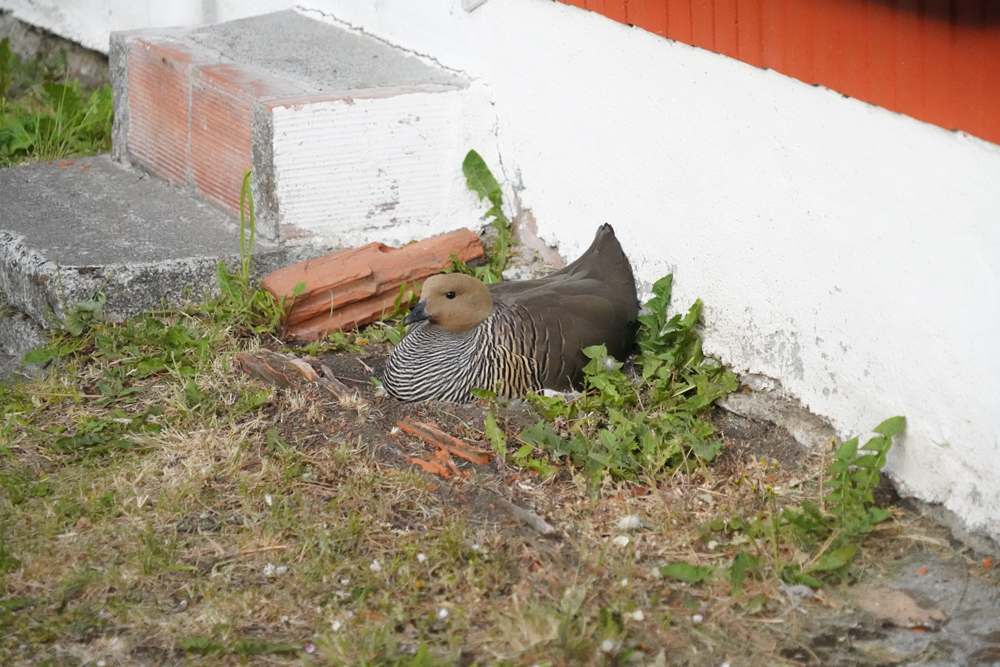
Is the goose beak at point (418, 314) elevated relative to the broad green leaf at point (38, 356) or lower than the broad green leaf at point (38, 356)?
elevated

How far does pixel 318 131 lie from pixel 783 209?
2.18 meters

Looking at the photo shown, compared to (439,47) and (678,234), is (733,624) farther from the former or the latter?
(439,47)

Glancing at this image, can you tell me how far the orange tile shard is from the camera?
460 cm

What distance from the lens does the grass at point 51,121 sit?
249 inches

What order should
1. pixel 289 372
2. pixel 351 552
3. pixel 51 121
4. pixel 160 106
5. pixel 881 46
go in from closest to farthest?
pixel 881 46
pixel 351 552
pixel 289 372
pixel 160 106
pixel 51 121

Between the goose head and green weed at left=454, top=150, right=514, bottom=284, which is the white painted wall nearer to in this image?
green weed at left=454, top=150, right=514, bottom=284

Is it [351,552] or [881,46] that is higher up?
[881,46]

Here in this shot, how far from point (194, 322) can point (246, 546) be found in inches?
62.7

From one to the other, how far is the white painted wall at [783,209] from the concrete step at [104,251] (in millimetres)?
1364

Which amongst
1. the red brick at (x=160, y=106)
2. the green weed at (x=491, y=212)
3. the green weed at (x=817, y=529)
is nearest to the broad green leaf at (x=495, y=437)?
the green weed at (x=817, y=529)

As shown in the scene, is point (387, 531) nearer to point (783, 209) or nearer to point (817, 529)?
point (817, 529)

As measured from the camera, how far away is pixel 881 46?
3.11 metres

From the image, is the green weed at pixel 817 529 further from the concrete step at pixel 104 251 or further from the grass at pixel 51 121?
the grass at pixel 51 121

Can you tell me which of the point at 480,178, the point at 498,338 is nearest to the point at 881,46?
the point at 498,338
